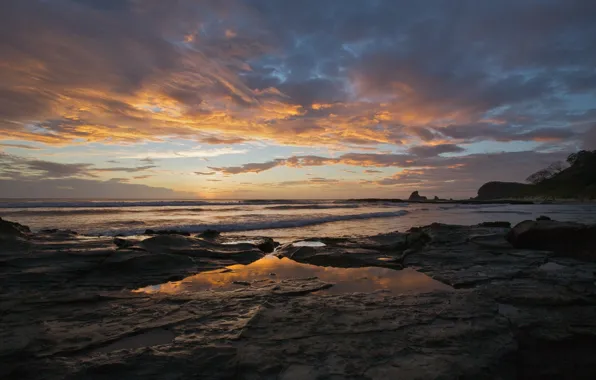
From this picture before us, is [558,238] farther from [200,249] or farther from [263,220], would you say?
[263,220]

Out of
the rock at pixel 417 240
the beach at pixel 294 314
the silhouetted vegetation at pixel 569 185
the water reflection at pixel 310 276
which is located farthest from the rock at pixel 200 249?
the silhouetted vegetation at pixel 569 185

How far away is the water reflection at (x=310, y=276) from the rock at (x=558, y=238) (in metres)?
4.82

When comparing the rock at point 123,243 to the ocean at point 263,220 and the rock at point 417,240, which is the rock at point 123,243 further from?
the rock at point 417,240

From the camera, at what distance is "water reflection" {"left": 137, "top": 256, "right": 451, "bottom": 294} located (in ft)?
19.3

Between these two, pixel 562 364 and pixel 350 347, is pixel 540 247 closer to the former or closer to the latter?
pixel 562 364

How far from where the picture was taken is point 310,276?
695 cm

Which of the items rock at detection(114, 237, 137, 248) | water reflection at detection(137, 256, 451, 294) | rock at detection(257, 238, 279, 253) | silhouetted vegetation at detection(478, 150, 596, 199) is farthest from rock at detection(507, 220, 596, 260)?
silhouetted vegetation at detection(478, 150, 596, 199)

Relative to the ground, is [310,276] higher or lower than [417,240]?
lower

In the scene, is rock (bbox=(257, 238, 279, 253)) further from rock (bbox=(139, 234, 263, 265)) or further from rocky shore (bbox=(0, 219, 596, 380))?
rocky shore (bbox=(0, 219, 596, 380))

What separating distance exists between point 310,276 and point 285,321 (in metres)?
2.87

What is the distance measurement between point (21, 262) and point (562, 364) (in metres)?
9.53

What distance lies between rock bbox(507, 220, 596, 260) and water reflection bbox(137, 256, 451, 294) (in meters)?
4.82

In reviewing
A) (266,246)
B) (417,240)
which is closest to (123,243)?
(266,246)

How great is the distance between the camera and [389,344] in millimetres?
3387
